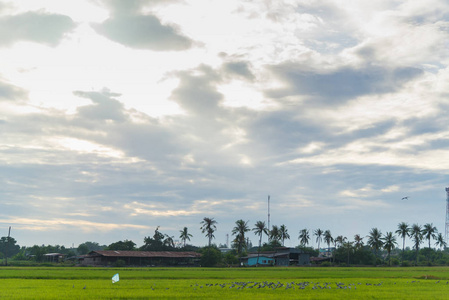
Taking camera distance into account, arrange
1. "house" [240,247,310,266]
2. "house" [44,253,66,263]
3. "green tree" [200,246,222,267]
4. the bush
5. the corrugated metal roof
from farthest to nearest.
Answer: "house" [44,253,66,263] < "house" [240,247,310,266] < "green tree" [200,246,222,267] < the corrugated metal roof < the bush

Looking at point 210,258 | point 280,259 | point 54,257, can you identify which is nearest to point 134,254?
point 210,258

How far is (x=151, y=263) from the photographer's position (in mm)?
106625

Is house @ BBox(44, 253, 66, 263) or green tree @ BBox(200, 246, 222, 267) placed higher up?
Result: green tree @ BBox(200, 246, 222, 267)

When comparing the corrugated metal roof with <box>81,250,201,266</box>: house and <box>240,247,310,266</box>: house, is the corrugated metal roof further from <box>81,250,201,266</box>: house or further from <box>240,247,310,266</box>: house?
<box>240,247,310,266</box>: house

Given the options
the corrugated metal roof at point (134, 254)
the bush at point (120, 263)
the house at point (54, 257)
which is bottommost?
the house at point (54, 257)

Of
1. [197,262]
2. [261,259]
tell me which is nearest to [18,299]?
[197,262]

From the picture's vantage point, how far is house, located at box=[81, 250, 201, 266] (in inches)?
3949

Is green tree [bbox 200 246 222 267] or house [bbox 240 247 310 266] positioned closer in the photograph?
green tree [bbox 200 246 222 267]

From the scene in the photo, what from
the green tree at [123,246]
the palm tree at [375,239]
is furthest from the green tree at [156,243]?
the palm tree at [375,239]

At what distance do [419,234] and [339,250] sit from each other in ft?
118

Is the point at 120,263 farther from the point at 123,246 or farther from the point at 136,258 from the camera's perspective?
the point at 123,246

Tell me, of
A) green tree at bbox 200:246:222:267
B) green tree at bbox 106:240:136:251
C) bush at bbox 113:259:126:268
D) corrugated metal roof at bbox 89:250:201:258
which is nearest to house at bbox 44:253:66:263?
green tree at bbox 106:240:136:251

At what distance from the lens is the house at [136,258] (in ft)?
329

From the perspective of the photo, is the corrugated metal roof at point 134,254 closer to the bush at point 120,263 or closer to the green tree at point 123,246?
the bush at point 120,263
